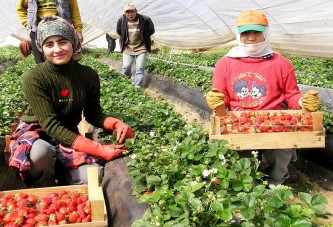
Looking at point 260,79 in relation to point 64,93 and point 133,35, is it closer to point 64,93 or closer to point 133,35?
point 64,93

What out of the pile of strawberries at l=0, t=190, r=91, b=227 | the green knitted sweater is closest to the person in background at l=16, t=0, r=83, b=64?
the green knitted sweater

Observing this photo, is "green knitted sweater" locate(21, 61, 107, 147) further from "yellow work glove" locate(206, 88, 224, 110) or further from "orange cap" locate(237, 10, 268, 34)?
"orange cap" locate(237, 10, 268, 34)

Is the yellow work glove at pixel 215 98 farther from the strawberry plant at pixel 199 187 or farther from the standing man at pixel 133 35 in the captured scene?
the standing man at pixel 133 35

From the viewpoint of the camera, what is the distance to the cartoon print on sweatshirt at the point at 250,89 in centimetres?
377

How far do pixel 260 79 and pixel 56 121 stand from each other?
1.76 m

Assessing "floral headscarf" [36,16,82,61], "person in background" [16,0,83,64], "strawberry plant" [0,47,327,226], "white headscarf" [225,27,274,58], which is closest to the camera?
"strawberry plant" [0,47,327,226]

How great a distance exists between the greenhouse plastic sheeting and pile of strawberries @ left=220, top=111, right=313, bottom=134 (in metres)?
2.44

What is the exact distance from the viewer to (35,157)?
10.4ft

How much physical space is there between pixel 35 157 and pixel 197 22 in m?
7.99

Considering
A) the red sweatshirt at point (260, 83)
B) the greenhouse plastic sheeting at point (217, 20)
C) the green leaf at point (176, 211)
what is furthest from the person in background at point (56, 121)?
the greenhouse plastic sheeting at point (217, 20)

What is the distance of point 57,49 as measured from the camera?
3209 mm

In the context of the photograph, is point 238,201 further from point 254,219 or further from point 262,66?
point 262,66

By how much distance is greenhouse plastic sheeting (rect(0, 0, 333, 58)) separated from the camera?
5941 mm

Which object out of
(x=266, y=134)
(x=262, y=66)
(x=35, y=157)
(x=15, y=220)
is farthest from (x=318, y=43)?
(x=15, y=220)
